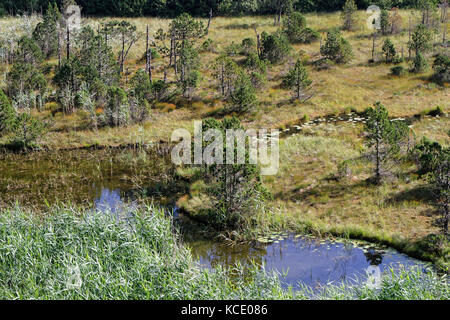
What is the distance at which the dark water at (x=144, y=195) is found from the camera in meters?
16.5

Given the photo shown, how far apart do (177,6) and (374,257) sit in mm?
51750

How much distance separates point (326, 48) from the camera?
44.4 m

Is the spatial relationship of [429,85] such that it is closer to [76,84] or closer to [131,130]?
[131,130]

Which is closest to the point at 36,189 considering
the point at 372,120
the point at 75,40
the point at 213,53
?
the point at 372,120

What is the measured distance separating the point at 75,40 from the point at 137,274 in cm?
3538

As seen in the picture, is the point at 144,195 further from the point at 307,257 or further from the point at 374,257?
the point at 374,257

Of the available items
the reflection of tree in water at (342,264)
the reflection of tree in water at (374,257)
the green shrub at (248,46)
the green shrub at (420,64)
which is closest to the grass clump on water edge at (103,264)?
the reflection of tree in water at (342,264)

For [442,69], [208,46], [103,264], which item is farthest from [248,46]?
[103,264]

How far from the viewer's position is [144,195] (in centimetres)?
2261

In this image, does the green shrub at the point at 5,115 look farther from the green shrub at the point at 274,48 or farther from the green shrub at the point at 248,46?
the green shrub at the point at 248,46

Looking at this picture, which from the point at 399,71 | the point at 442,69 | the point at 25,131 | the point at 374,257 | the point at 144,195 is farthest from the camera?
the point at 399,71

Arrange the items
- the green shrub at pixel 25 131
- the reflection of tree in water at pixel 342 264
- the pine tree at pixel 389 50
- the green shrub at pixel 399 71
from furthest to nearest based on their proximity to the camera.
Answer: the pine tree at pixel 389 50 < the green shrub at pixel 399 71 < the green shrub at pixel 25 131 < the reflection of tree in water at pixel 342 264

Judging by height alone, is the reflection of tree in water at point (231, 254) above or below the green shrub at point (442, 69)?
below

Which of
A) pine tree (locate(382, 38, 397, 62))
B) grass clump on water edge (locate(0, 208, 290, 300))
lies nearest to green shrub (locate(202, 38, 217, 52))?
pine tree (locate(382, 38, 397, 62))
